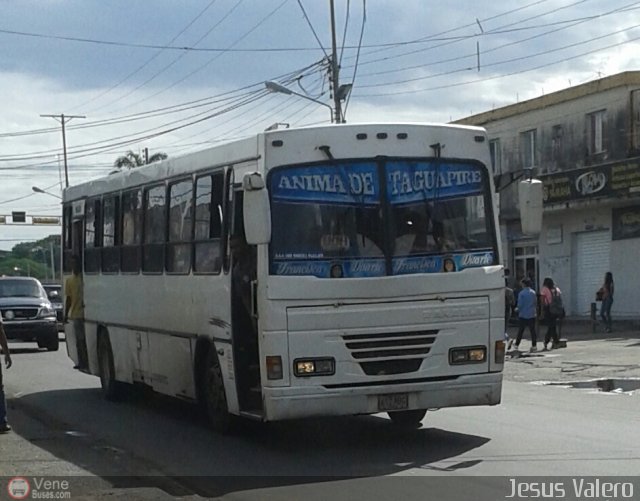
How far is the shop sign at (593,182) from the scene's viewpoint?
33750mm

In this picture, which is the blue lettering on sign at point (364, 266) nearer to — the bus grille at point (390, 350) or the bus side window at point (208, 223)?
the bus grille at point (390, 350)

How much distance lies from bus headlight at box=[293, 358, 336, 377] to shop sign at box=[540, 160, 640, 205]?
80.1ft

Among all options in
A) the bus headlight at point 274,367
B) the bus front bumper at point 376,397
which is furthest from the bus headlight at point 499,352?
the bus headlight at point 274,367

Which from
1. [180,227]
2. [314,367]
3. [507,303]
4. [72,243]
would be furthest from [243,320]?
[507,303]

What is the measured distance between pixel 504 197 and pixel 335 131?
101 feet

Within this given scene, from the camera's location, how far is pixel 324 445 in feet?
39.3

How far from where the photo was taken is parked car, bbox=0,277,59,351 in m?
30.4

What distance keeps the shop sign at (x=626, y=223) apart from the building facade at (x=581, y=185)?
0.03 m

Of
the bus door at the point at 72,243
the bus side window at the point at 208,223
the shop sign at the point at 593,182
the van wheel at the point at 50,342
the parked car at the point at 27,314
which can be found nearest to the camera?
the bus side window at the point at 208,223

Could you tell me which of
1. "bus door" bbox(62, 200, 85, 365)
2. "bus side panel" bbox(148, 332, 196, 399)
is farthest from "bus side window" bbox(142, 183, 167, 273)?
"bus door" bbox(62, 200, 85, 365)

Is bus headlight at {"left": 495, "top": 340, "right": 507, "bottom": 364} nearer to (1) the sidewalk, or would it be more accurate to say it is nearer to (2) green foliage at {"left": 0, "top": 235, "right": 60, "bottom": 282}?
(1) the sidewalk

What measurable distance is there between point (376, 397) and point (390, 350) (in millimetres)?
460

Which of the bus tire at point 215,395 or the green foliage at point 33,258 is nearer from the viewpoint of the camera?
the bus tire at point 215,395

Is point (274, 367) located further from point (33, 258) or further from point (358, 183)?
point (33, 258)
